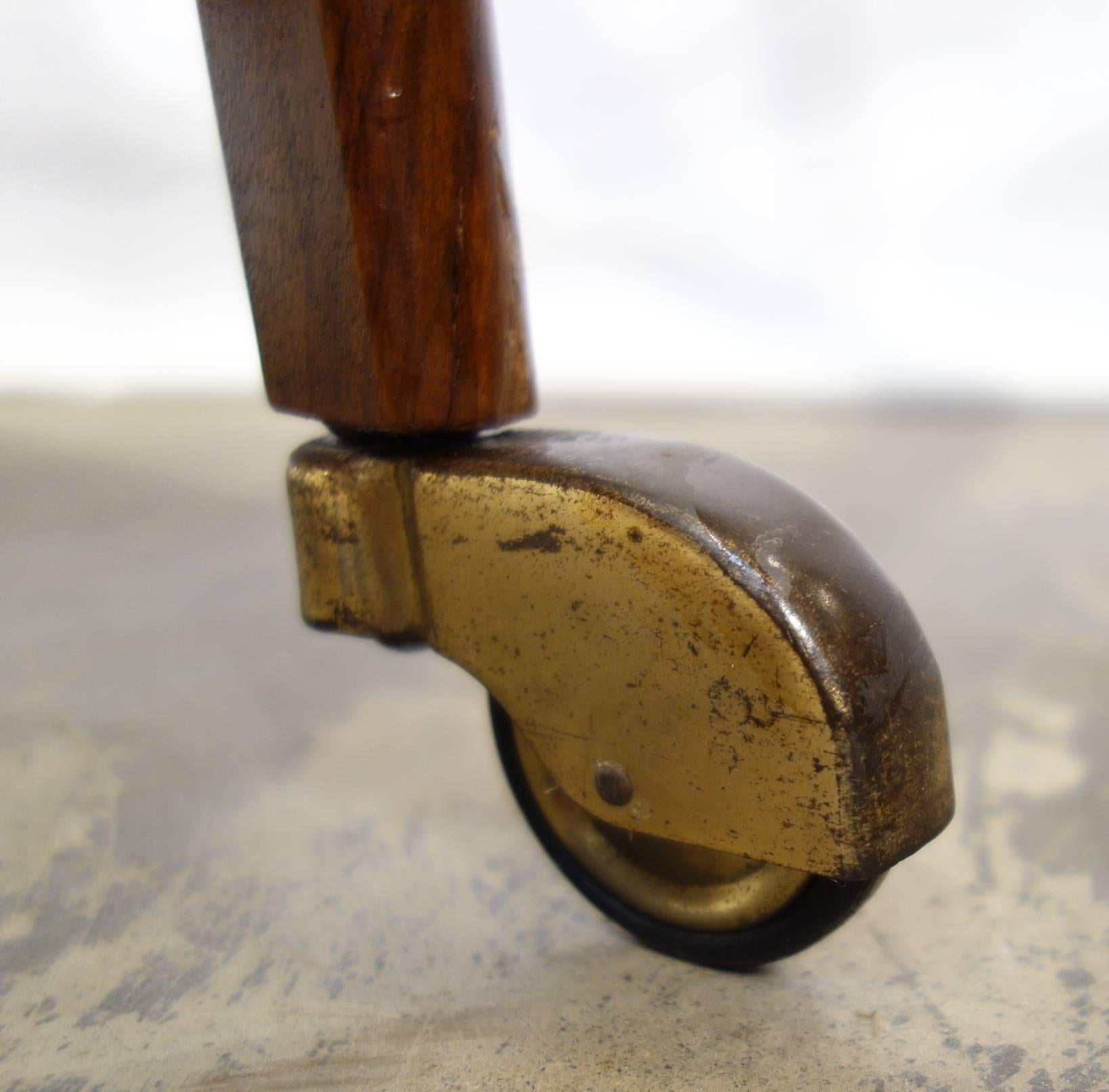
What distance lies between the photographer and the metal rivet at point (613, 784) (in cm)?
54

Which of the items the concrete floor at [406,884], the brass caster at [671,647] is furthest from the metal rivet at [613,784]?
the concrete floor at [406,884]

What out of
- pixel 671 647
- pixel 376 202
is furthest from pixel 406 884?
pixel 376 202

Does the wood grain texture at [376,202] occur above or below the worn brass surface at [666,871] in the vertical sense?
above

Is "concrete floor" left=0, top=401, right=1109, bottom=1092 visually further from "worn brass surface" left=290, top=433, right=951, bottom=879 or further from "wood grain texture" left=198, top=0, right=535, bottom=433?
"wood grain texture" left=198, top=0, right=535, bottom=433

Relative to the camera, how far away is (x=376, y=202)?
20.8 inches

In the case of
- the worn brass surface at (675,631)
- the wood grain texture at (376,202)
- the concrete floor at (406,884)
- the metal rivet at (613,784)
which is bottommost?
the concrete floor at (406,884)

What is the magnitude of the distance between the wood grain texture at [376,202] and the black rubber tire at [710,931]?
0.17m

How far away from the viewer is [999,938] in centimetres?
62

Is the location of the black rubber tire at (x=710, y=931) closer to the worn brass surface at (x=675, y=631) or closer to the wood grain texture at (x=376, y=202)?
the worn brass surface at (x=675, y=631)

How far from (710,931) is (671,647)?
0.52 ft

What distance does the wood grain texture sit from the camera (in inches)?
20.4

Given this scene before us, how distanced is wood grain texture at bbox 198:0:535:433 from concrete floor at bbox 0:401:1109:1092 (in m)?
0.27

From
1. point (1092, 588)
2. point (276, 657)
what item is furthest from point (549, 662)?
point (1092, 588)

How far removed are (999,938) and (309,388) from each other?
43 cm
